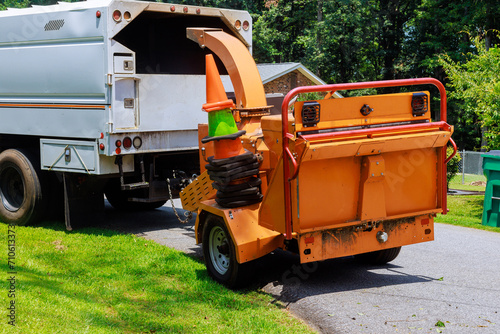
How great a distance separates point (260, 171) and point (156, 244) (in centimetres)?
247

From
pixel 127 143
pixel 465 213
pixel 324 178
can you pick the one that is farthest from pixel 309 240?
pixel 465 213

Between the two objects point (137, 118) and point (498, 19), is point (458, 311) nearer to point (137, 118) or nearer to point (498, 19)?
point (137, 118)

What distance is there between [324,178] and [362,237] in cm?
82

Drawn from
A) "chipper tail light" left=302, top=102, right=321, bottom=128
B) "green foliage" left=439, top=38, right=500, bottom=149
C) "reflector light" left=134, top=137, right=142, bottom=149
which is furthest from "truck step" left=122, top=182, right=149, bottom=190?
"green foliage" left=439, top=38, right=500, bottom=149

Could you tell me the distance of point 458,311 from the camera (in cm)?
560

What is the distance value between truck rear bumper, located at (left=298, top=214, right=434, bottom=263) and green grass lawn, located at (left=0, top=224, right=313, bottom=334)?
672 mm

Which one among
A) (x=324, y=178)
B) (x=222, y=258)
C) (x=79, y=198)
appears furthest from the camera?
(x=79, y=198)

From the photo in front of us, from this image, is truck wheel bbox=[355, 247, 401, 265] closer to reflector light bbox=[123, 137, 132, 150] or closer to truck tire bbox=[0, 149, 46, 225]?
reflector light bbox=[123, 137, 132, 150]

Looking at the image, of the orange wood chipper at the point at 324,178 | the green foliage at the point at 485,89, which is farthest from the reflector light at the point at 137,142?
the green foliage at the point at 485,89

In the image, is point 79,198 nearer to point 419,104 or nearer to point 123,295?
point 123,295

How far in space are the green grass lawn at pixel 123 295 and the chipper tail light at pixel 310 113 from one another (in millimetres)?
1821

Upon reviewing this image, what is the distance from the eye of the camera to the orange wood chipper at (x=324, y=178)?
5.80 metres

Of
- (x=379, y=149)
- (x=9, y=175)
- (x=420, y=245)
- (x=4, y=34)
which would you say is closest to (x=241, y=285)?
(x=379, y=149)

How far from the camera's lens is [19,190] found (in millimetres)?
9883
